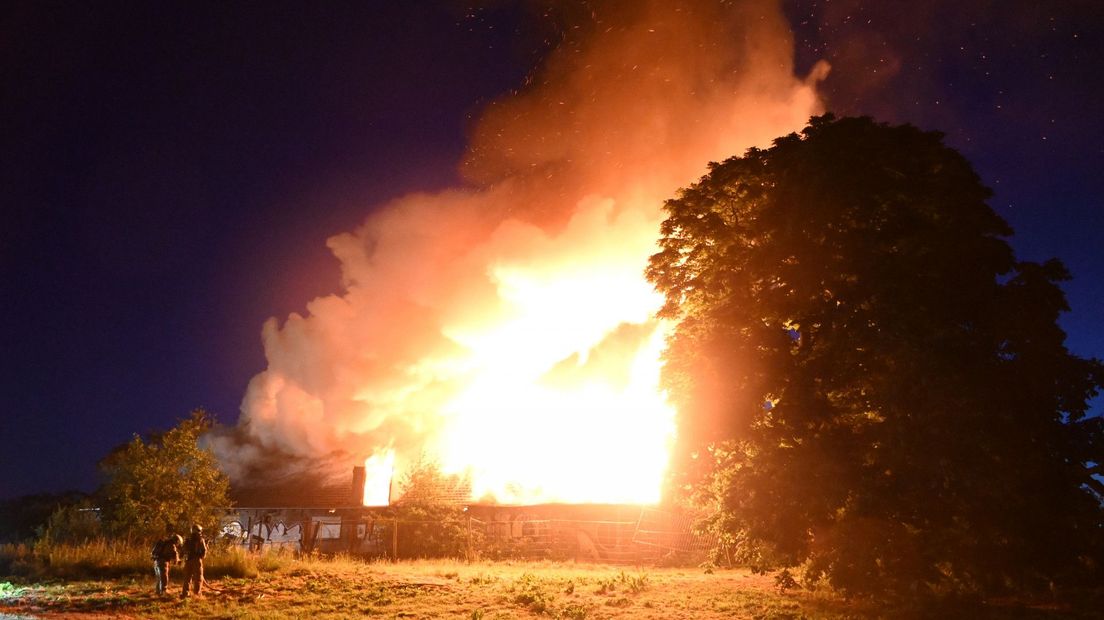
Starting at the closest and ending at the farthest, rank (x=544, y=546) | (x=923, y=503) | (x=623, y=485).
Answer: (x=923, y=503), (x=544, y=546), (x=623, y=485)

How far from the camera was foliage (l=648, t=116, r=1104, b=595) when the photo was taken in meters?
12.0

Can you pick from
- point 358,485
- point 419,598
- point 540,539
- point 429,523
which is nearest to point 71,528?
point 429,523

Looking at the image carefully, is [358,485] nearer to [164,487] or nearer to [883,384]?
[164,487]

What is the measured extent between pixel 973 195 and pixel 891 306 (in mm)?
4645

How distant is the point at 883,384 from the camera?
39.4 ft

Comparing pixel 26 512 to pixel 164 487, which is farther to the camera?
pixel 26 512

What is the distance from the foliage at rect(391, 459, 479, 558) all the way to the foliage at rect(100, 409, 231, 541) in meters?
8.45

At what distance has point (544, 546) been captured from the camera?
3002cm

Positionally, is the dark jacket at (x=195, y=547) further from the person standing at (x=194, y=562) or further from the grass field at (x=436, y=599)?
the grass field at (x=436, y=599)

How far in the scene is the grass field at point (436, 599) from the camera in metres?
13.5

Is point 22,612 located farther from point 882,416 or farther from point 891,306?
point 891,306

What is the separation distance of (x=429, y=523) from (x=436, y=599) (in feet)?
48.8

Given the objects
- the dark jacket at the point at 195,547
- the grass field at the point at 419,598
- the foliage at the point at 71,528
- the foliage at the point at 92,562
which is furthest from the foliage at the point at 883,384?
the foliage at the point at 71,528

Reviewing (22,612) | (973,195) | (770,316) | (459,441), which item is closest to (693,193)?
(770,316)
